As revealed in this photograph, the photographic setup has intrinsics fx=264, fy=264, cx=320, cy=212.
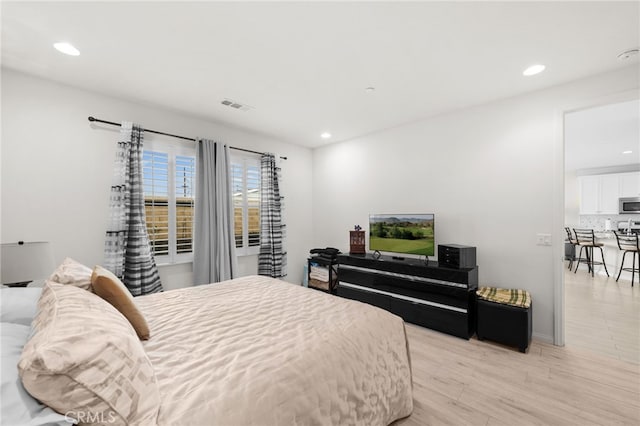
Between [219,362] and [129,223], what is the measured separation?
238 cm

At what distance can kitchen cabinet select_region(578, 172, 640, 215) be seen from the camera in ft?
21.2

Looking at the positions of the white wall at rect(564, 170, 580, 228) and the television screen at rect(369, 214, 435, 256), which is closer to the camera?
the television screen at rect(369, 214, 435, 256)

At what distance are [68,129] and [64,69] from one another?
58 centimetres

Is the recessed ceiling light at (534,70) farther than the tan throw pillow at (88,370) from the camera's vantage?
Yes

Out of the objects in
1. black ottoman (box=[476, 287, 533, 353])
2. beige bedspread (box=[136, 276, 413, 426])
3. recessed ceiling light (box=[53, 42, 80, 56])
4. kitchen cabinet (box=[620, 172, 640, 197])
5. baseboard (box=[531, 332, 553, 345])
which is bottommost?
baseboard (box=[531, 332, 553, 345])

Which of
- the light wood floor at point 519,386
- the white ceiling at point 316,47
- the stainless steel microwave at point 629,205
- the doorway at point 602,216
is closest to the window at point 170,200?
the white ceiling at point 316,47

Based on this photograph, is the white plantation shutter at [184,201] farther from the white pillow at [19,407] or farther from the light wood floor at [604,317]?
the light wood floor at [604,317]

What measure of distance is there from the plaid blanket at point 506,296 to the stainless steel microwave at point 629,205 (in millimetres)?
6509

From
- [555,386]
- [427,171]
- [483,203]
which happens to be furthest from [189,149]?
[555,386]

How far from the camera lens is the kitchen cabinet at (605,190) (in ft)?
21.2

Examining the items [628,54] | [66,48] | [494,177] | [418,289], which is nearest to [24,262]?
[66,48]

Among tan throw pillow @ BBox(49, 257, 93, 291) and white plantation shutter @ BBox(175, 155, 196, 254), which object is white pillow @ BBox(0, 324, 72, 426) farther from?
white plantation shutter @ BBox(175, 155, 196, 254)

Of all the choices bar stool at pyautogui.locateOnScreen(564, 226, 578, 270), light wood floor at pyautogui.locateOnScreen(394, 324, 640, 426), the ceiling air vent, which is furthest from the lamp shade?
bar stool at pyautogui.locateOnScreen(564, 226, 578, 270)

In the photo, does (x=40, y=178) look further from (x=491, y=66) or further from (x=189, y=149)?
(x=491, y=66)
